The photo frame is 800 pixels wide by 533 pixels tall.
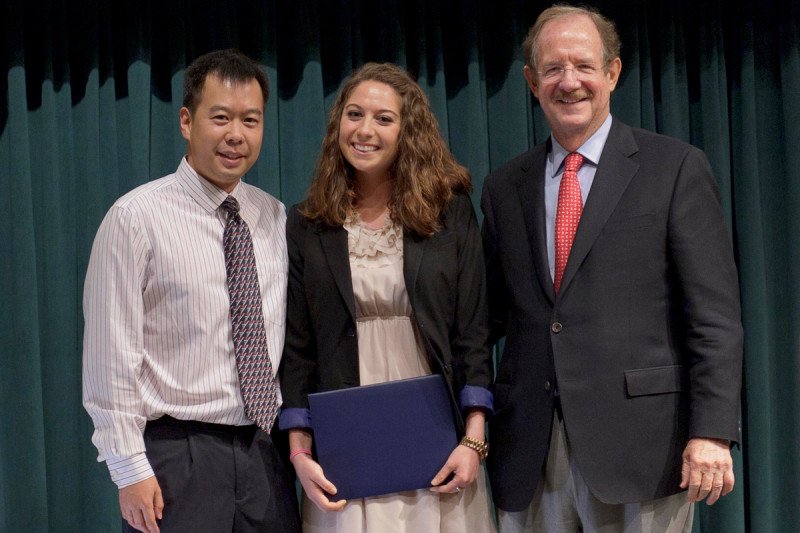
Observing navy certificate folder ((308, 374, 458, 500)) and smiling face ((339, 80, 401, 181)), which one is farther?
smiling face ((339, 80, 401, 181))

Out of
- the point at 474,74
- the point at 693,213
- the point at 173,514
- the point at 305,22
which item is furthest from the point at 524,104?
the point at 173,514

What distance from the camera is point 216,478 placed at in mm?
2039

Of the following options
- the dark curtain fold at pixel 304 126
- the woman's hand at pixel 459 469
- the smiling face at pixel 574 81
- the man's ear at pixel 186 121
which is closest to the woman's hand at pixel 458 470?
the woman's hand at pixel 459 469

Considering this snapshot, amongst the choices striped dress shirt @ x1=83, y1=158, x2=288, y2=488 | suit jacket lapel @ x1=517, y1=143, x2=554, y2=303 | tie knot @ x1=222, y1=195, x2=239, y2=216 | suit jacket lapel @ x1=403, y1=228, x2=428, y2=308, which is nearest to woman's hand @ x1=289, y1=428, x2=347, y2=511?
striped dress shirt @ x1=83, y1=158, x2=288, y2=488

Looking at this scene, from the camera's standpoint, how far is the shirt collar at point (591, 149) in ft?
6.81

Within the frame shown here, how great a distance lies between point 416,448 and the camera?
2.05m

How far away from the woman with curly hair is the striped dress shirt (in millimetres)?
136

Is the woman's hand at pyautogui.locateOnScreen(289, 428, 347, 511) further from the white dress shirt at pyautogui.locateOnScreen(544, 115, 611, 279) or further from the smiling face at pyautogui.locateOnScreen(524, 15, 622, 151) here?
the smiling face at pyautogui.locateOnScreen(524, 15, 622, 151)

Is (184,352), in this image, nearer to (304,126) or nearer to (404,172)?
(404,172)

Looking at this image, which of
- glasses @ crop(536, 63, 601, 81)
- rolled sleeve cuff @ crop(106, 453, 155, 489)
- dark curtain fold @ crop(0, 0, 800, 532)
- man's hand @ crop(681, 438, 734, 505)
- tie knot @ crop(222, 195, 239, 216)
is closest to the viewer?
man's hand @ crop(681, 438, 734, 505)

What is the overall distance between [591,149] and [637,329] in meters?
0.41

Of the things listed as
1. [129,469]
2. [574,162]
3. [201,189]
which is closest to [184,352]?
[129,469]

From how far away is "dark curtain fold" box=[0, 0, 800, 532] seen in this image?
3094mm

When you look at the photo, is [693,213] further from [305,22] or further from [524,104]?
[305,22]
